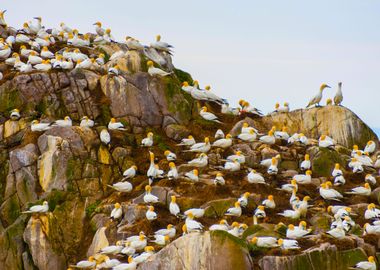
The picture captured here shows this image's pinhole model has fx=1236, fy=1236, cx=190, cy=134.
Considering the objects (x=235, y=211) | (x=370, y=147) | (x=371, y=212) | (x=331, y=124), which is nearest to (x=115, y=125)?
(x=235, y=211)

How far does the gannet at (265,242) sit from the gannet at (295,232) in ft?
2.54

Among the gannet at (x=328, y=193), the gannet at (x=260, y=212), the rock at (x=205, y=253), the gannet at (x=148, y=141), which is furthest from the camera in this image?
the gannet at (x=148, y=141)

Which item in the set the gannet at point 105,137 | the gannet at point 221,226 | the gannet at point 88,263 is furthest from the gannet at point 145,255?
the gannet at point 105,137

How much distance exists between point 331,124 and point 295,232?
12607 millimetres

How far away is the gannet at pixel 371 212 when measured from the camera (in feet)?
142

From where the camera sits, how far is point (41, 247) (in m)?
45.7

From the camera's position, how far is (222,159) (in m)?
48.2

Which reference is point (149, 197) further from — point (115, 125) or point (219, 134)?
point (219, 134)

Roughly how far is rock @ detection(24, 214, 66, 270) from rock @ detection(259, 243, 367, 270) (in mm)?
10144

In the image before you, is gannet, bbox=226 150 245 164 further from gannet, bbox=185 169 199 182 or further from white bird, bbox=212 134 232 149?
gannet, bbox=185 169 199 182

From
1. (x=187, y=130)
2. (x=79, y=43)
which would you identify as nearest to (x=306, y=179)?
(x=187, y=130)

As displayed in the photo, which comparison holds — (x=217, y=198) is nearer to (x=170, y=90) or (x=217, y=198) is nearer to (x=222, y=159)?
(x=222, y=159)

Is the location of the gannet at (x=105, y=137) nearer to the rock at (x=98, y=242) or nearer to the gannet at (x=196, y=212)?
the rock at (x=98, y=242)

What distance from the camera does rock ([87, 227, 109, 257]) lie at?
144 ft
